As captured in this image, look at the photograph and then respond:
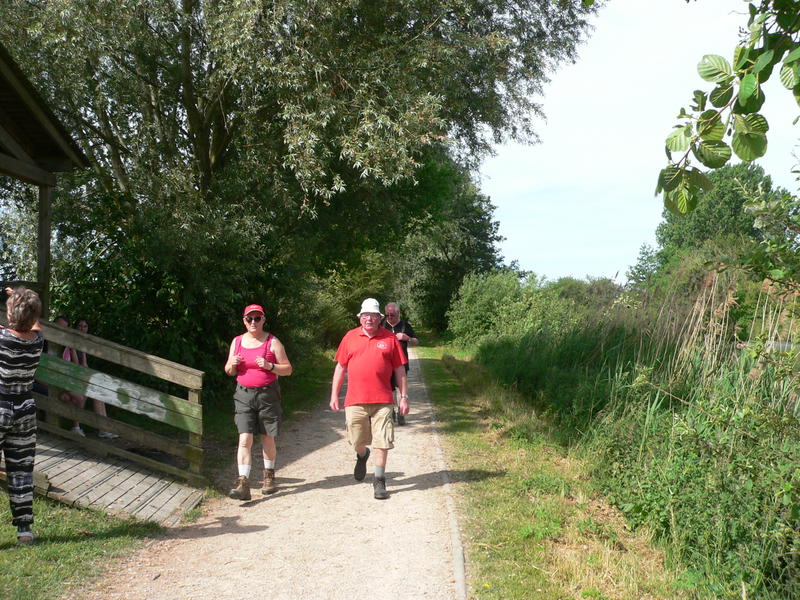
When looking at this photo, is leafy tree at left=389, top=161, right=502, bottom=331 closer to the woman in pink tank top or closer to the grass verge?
the grass verge

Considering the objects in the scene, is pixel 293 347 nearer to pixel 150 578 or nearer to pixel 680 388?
pixel 680 388

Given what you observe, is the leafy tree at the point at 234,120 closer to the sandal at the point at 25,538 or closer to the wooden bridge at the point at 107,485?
the wooden bridge at the point at 107,485

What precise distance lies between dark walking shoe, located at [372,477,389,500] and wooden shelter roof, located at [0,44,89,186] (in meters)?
5.81

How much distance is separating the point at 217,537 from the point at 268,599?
59.2 inches

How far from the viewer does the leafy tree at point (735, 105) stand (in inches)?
93.2

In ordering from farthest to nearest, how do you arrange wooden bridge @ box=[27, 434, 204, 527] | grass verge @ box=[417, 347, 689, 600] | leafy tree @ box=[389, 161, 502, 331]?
leafy tree @ box=[389, 161, 502, 331]
wooden bridge @ box=[27, 434, 204, 527]
grass verge @ box=[417, 347, 689, 600]

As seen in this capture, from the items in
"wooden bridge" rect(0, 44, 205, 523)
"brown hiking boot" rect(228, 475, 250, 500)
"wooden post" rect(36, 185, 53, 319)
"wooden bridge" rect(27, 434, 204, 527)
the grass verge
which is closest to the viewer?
the grass verge

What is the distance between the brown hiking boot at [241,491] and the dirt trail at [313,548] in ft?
0.31

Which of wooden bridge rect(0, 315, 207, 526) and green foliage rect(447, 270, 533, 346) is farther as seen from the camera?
green foliage rect(447, 270, 533, 346)

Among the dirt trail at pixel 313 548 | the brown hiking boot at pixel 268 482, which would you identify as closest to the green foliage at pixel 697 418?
the dirt trail at pixel 313 548

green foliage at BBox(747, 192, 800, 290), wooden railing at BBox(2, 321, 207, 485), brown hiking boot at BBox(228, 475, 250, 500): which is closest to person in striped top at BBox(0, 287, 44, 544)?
wooden railing at BBox(2, 321, 207, 485)

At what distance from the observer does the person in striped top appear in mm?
5582

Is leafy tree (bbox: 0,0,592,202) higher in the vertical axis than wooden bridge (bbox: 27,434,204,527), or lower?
higher

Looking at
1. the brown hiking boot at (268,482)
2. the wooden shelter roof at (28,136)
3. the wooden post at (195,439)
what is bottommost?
the brown hiking boot at (268,482)
